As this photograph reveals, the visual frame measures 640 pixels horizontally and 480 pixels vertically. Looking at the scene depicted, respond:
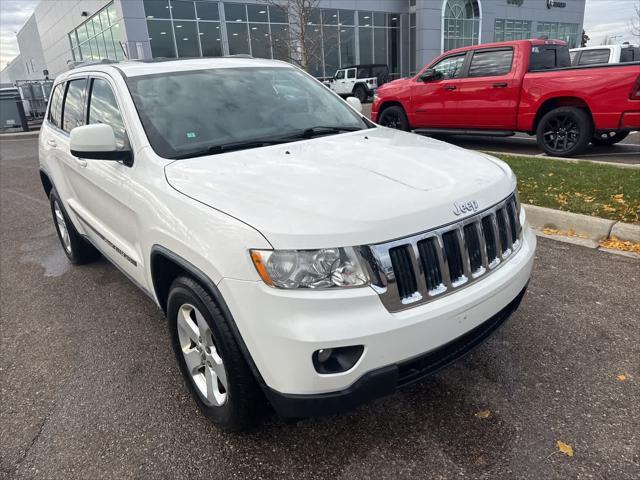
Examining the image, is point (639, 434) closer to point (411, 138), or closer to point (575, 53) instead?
point (411, 138)

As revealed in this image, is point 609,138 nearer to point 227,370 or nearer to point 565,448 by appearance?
point 565,448

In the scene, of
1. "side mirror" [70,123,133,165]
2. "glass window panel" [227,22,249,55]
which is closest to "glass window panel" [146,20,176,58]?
"glass window panel" [227,22,249,55]

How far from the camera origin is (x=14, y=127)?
72.3 ft

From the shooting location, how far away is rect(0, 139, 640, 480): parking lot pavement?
7.29 ft

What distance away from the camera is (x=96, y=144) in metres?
2.70

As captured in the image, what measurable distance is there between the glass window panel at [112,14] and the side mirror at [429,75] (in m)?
22.6

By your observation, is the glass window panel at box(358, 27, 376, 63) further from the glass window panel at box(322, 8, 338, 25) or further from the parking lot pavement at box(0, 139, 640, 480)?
the parking lot pavement at box(0, 139, 640, 480)

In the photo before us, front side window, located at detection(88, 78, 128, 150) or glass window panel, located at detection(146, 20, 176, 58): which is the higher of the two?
glass window panel, located at detection(146, 20, 176, 58)

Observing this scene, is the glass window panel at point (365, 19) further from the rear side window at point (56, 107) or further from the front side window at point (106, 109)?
the front side window at point (106, 109)

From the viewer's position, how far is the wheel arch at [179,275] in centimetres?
201

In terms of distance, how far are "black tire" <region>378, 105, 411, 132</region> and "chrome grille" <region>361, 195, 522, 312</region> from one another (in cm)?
847

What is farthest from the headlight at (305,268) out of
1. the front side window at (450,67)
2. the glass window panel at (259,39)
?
the glass window panel at (259,39)

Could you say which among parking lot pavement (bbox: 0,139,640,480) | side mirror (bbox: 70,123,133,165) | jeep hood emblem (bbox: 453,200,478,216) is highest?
side mirror (bbox: 70,123,133,165)

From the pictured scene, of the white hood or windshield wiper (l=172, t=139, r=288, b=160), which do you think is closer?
the white hood
